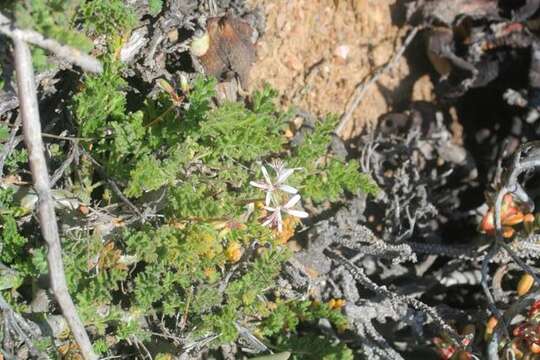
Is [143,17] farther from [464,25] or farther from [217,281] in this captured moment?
[464,25]

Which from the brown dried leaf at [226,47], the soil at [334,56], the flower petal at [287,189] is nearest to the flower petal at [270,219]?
the flower petal at [287,189]

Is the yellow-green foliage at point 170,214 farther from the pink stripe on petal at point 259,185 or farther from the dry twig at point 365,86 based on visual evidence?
the dry twig at point 365,86

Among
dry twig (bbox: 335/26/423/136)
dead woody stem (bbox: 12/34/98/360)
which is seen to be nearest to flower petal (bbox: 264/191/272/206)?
dead woody stem (bbox: 12/34/98/360)

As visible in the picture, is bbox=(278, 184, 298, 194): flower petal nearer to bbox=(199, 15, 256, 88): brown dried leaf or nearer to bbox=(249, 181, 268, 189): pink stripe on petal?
bbox=(249, 181, 268, 189): pink stripe on petal

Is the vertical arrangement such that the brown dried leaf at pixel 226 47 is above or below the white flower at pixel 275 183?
above

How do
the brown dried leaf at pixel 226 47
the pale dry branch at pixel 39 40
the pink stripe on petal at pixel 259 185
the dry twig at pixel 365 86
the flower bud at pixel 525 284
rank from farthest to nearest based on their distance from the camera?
the dry twig at pixel 365 86
the flower bud at pixel 525 284
the brown dried leaf at pixel 226 47
the pink stripe on petal at pixel 259 185
the pale dry branch at pixel 39 40

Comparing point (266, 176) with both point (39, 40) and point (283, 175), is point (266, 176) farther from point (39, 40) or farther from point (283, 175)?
point (39, 40)
